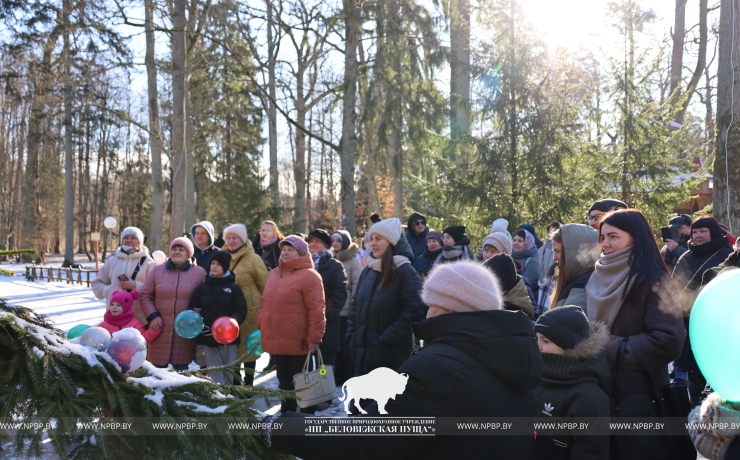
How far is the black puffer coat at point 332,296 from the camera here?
5816 mm

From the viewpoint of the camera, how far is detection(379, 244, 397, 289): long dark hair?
4566 mm

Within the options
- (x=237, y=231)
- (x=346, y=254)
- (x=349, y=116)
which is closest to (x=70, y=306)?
(x=349, y=116)

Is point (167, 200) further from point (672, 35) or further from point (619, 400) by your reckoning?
point (619, 400)

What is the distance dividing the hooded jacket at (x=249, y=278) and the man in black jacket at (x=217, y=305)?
1.36ft

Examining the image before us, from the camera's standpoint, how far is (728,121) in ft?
23.6

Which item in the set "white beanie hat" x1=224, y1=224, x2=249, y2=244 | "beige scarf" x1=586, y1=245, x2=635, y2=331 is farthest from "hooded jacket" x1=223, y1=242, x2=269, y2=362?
"beige scarf" x1=586, y1=245, x2=635, y2=331

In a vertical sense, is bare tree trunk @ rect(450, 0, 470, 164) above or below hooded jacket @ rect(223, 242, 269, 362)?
above

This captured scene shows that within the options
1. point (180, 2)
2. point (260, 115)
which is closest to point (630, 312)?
point (180, 2)

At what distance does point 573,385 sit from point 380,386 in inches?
45.9

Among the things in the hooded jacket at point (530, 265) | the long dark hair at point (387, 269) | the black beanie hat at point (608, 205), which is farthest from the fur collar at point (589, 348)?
the hooded jacket at point (530, 265)

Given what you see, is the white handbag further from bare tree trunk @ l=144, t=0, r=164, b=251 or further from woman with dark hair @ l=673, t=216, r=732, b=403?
bare tree trunk @ l=144, t=0, r=164, b=251

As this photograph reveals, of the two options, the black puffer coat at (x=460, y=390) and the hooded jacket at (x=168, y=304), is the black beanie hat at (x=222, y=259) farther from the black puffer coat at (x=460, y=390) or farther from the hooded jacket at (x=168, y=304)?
the black puffer coat at (x=460, y=390)

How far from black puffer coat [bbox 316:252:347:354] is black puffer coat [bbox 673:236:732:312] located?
3.54 m

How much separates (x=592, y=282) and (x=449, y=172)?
31.8 ft
